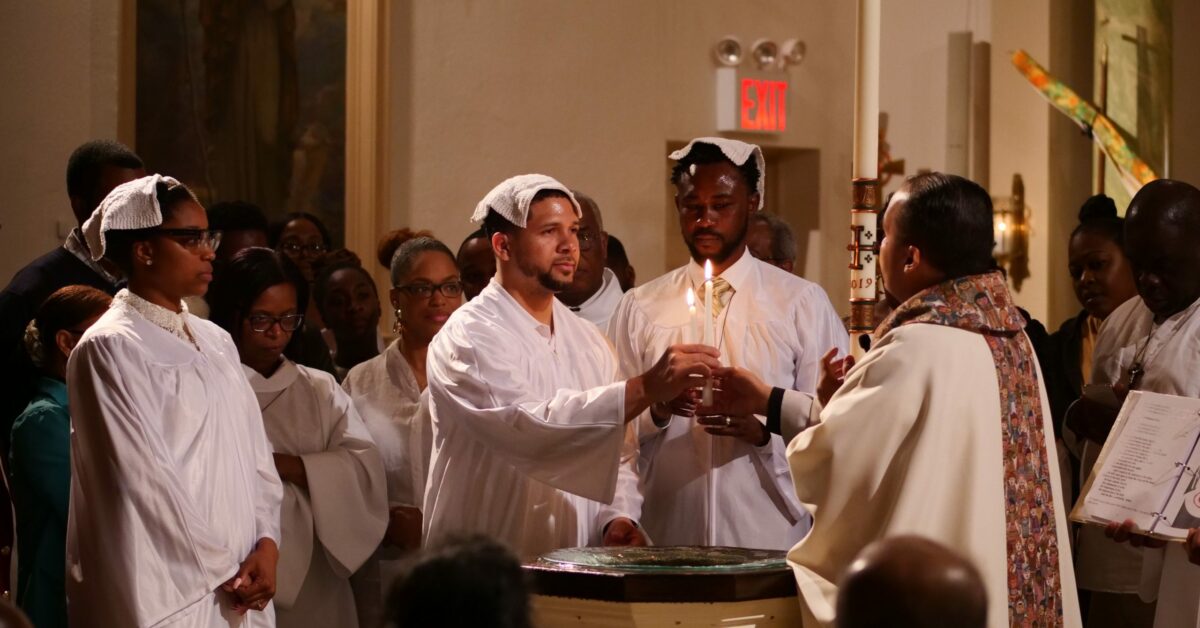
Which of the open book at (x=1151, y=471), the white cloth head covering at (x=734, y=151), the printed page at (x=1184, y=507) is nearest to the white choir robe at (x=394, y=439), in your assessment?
the white cloth head covering at (x=734, y=151)

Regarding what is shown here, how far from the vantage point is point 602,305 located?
6.54 metres

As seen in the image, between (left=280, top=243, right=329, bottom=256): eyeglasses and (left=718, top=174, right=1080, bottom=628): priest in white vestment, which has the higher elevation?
(left=280, top=243, right=329, bottom=256): eyeglasses

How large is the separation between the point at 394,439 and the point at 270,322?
702 mm

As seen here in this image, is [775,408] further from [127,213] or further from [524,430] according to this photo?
[127,213]

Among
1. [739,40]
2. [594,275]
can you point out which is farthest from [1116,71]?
[594,275]

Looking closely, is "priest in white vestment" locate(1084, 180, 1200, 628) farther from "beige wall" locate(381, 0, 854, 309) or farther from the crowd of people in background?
"beige wall" locate(381, 0, 854, 309)

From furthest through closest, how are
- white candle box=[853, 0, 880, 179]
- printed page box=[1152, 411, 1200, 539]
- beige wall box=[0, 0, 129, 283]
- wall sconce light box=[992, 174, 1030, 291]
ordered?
wall sconce light box=[992, 174, 1030, 291], beige wall box=[0, 0, 129, 283], printed page box=[1152, 411, 1200, 539], white candle box=[853, 0, 880, 179]

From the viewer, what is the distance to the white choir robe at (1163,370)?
4.41 meters

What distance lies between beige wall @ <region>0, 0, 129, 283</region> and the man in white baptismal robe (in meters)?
5.47

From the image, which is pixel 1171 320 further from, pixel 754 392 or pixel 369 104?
pixel 369 104

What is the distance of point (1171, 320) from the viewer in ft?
15.4

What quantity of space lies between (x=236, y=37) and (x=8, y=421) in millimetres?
5408

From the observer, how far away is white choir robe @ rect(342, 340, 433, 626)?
5.46 meters

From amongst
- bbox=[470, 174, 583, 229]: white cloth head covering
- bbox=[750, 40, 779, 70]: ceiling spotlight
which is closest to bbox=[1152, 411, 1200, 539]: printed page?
bbox=[470, 174, 583, 229]: white cloth head covering
